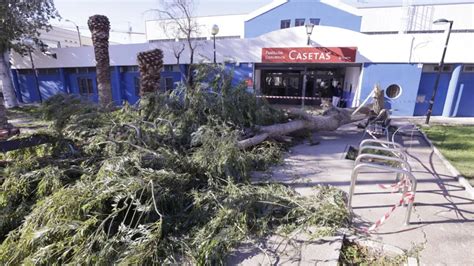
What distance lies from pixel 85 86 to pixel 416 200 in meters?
21.0

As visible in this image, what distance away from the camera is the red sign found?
13.0 metres

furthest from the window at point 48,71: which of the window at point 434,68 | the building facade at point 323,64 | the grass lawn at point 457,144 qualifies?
the window at point 434,68

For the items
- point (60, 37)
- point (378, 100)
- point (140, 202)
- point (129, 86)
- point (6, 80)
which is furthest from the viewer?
point (60, 37)

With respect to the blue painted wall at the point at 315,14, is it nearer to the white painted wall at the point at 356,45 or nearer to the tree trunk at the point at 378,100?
the white painted wall at the point at 356,45

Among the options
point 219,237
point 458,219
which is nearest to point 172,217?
point 219,237

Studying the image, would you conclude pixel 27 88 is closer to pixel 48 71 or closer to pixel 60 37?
pixel 48 71

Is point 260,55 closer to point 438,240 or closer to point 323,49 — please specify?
point 323,49

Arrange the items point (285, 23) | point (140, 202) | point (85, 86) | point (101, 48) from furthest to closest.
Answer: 1. point (285, 23)
2. point (85, 86)
3. point (101, 48)
4. point (140, 202)

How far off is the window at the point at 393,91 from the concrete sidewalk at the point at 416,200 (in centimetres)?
697

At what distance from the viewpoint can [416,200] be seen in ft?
13.9

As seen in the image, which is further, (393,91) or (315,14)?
(315,14)

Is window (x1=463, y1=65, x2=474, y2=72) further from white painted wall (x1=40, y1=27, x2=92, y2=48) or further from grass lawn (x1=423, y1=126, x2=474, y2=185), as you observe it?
white painted wall (x1=40, y1=27, x2=92, y2=48)

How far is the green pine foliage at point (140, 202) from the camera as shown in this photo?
9.16 ft

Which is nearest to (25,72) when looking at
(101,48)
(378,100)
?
(101,48)
